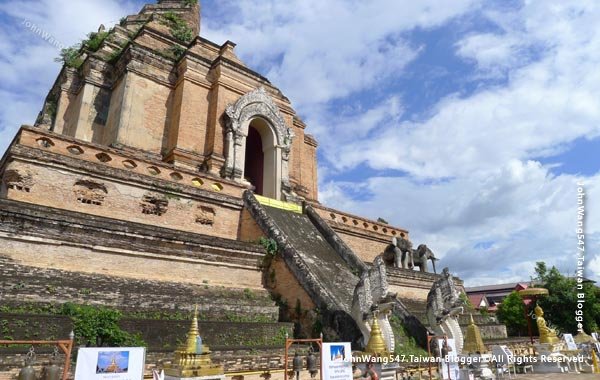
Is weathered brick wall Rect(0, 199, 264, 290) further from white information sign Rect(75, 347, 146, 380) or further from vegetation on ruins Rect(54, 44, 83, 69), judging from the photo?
vegetation on ruins Rect(54, 44, 83, 69)

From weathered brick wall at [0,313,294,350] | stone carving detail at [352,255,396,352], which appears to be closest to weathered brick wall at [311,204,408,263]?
stone carving detail at [352,255,396,352]

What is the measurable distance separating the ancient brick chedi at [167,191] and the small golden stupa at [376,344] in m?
1.35

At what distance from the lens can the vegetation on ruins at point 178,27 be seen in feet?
75.0

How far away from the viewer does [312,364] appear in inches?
316

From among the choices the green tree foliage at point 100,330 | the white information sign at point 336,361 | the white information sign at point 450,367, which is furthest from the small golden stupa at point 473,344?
the green tree foliage at point 100,330

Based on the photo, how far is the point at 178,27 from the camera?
23.9 metres

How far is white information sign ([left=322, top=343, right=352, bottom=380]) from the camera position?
696 cm

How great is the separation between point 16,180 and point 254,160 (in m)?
13.6

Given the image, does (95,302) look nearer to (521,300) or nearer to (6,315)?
(6,315)

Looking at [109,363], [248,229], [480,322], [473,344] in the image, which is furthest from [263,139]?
[109,363]

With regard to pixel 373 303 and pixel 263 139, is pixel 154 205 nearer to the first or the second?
pixel 373 303

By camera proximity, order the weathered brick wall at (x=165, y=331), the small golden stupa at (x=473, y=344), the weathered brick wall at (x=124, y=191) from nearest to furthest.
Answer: the weathered brick wall at (x=165, y=331) → the weathered brick wall at (x=124, y=191) → the small golden stupa at (x=473, y=344)

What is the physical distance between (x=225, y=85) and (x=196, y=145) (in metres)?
3.24

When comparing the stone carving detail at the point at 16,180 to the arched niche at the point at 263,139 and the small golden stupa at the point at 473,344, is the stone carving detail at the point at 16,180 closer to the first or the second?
the arched niche at the point at 263,139
